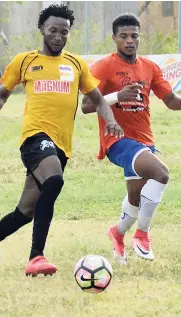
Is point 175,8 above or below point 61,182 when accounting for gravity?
→ below

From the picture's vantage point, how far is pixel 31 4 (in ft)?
170

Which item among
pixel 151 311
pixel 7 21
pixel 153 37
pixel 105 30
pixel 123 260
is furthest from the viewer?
pixel 7 21

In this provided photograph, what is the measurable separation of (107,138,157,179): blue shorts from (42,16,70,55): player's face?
996 mm

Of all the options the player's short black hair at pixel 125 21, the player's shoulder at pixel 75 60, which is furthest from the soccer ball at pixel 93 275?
the player's short black hair at pixel 125 21

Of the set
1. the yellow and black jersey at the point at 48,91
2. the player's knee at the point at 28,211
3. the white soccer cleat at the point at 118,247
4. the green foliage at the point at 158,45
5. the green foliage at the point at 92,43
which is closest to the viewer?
the yellow and black jersey at the point at 48,91

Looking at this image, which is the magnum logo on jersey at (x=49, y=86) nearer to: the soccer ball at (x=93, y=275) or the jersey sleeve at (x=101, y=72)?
the jersey sleeve at (x=101, y=72)

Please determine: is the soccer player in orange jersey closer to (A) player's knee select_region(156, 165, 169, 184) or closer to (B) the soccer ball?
(A) player's knee select_region(156, 165, 169, 184)

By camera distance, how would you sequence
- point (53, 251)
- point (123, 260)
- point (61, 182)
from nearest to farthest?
1. point (61, 182)
2. point (123, 260)
3. point (53, 251)

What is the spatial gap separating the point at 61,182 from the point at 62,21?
1329 millimetres

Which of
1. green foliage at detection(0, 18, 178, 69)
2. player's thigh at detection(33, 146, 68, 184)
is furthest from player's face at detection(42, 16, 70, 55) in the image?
green foliage at detection(0, 18, 178, 69)

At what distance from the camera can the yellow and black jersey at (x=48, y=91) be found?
6.28 metres

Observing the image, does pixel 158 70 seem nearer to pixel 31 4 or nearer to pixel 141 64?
pixel 141 64

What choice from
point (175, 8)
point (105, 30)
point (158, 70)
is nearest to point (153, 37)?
point (105, 30)

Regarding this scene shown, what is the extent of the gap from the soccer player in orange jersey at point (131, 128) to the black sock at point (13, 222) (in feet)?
3.06
